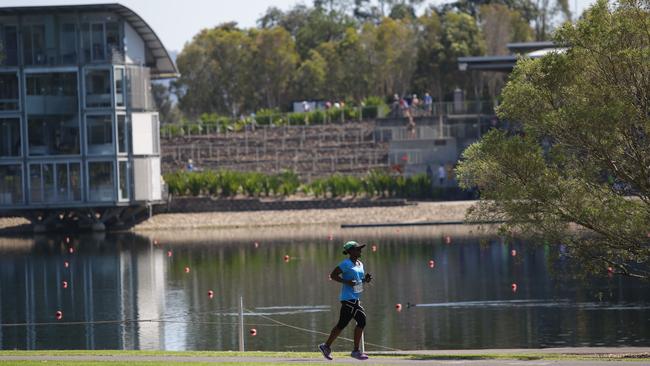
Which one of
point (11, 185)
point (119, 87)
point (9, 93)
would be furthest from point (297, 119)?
point (11, 185)

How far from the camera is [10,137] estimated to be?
6919 cm

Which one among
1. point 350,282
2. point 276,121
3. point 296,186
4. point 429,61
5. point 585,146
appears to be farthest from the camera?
point 429,61

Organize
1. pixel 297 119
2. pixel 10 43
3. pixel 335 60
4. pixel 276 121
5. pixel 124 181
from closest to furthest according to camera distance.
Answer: pixel 124 181
pixel 10 43
pixel 297 119
pixel 276 121
pixel 335 60

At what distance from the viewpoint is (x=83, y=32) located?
226 feet

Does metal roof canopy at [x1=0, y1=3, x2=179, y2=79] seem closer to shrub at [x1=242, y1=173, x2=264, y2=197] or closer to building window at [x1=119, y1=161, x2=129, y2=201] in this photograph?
building window at [x1=119, y1=161, x2=129, y2=201]

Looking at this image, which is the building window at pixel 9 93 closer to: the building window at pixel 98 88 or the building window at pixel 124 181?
the building window at pixel 98 88

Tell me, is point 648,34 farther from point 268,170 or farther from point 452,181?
point 268,170

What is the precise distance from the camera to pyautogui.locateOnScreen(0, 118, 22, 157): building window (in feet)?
227

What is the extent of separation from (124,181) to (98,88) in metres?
5.27

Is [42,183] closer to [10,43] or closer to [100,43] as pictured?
[10,43]

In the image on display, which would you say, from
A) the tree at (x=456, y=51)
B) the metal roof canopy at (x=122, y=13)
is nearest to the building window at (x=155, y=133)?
the metal roof canopy at (x=122, y=13)

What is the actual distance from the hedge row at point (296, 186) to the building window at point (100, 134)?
22.0 ft

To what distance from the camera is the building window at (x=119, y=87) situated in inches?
2701

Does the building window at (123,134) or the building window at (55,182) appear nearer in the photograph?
the building window at (55,182)
